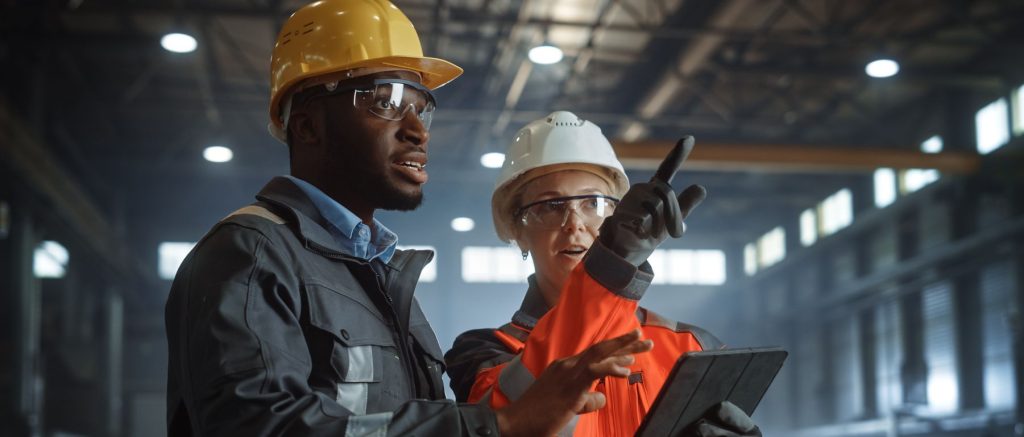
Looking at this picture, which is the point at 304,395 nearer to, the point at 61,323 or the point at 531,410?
the point at 531,410

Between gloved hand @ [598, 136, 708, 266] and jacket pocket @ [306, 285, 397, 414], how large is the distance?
541mm

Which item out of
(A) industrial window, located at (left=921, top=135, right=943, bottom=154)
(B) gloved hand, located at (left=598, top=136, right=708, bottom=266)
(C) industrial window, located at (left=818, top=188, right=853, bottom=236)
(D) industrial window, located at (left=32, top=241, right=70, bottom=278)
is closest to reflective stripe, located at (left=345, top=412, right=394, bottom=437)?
(B) gloved hand, located at (left=598, top=136, right=708, bottom=266)

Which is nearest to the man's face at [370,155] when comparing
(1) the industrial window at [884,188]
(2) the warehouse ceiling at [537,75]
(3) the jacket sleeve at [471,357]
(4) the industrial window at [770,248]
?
(3) the jacket sleeve at [471,357]

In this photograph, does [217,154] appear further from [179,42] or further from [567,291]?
[567,291]

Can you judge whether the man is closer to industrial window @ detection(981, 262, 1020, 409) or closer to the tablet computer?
the tablet computer

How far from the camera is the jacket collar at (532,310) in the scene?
345 cm

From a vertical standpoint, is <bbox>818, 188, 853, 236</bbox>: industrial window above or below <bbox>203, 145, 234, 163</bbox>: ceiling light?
below

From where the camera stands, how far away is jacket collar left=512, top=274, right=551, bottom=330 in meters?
3.45

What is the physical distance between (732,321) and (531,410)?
28.6 metres

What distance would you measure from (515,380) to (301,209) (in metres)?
0.61

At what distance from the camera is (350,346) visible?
2377 mm

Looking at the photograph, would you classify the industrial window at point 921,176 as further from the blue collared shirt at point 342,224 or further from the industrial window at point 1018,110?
the blue collared shirt at point 342,224

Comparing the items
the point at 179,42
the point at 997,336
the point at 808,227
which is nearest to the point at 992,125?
the point at 997,336

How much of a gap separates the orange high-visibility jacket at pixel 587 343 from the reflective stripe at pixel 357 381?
0.28 metres
